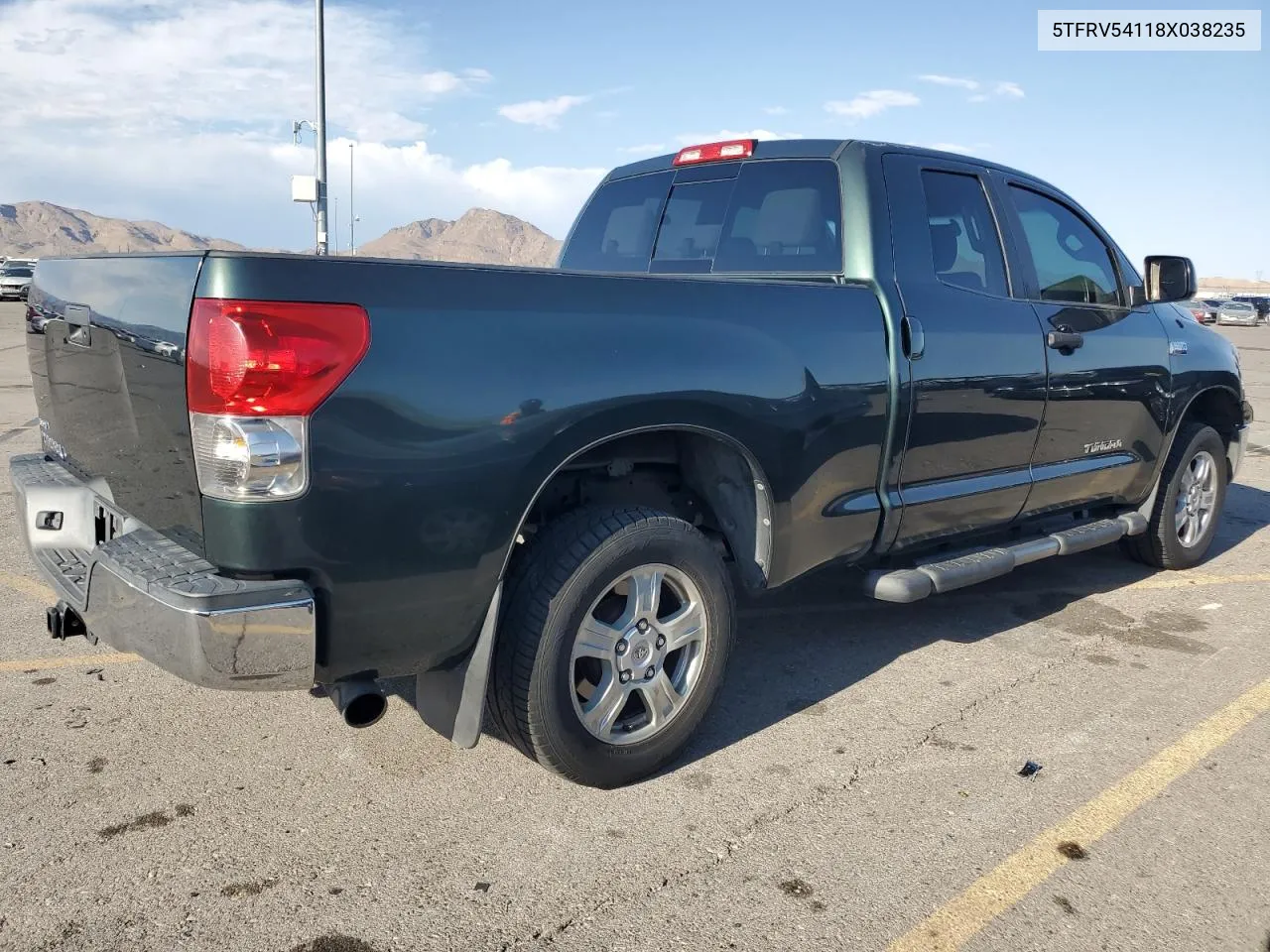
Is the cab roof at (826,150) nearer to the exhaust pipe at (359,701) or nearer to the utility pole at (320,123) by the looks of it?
the exhaust pipe at (359,701)

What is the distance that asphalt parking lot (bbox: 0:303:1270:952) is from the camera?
2506mm

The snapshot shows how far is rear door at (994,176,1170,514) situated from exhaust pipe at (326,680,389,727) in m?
2.95

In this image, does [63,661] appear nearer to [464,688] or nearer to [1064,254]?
[464,688]

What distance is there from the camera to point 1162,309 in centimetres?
531

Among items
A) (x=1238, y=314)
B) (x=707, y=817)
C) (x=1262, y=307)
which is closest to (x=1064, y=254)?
(x=707, y=817)

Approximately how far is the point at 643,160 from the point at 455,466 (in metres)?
2.87

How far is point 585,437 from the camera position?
9.35 ft

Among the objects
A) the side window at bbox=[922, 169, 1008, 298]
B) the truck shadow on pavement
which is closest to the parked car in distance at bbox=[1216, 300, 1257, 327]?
the truck shadow on pavement

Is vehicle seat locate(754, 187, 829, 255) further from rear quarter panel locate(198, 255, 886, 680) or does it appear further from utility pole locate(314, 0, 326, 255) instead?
utility pole locate(314, 0, 326, 255)

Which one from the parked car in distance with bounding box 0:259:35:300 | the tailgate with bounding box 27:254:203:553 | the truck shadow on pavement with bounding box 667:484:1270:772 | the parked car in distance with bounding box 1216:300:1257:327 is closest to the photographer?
the tailgate with bounding box 27:254:203:553

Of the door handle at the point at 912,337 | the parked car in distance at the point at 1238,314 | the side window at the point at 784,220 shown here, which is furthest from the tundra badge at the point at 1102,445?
the parked car in distance at the point at 1238,314

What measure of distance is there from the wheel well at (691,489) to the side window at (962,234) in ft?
4.15

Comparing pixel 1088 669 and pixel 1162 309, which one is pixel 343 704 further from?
pixel 1162 309

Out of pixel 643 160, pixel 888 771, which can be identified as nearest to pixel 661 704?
pixel 888 771
